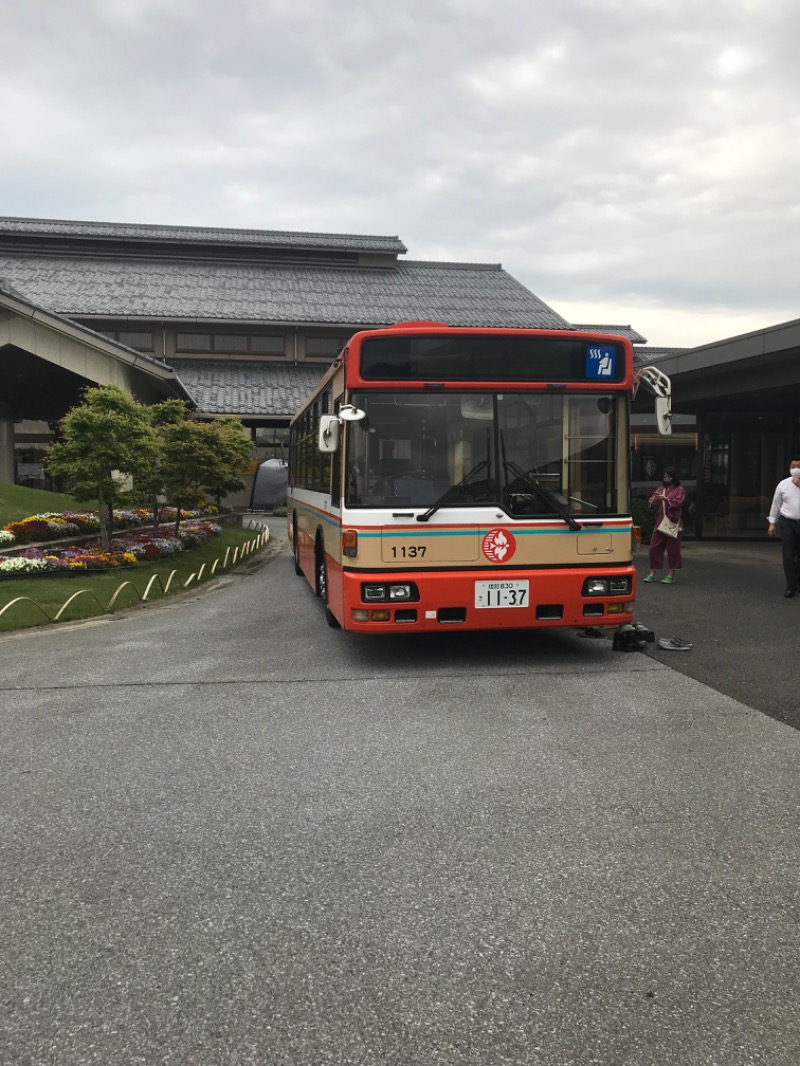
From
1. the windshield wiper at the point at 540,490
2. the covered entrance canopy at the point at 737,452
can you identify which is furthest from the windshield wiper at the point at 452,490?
the covered entrance canopy at the point at 737,452

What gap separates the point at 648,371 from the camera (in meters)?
6.99

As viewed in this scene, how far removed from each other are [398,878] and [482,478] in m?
4.04

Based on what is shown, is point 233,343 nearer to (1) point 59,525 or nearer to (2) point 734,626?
(1) point 59,525

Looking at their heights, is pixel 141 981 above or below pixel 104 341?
below

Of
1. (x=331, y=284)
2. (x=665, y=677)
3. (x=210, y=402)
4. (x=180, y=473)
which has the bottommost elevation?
(x=665, y=677)

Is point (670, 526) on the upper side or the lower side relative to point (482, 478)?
lower

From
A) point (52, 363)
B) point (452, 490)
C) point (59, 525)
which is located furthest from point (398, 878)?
point (52, 363)

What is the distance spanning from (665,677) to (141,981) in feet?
16.7

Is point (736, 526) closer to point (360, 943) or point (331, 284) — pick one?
point (360, 943)

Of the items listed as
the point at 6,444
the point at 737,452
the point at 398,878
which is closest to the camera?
the point at 398,878

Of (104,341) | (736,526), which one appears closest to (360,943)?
(736,526)

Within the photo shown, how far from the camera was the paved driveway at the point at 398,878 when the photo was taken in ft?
7.68

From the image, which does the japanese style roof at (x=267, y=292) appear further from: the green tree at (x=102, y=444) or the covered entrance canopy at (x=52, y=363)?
the green tree at (x=102, y=444)

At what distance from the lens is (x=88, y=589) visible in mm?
11094
